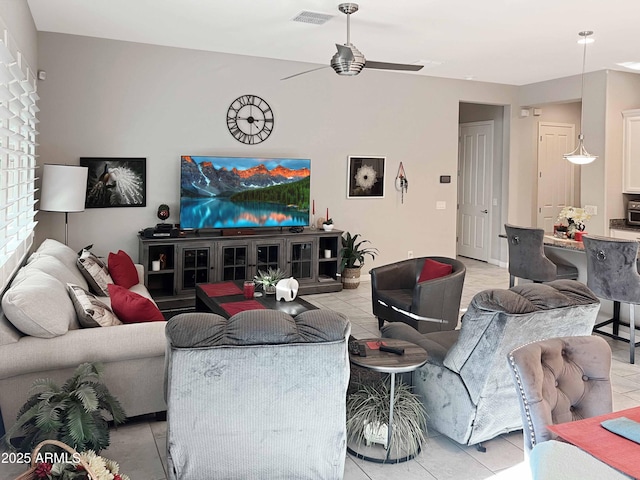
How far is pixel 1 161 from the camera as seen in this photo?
323 centimetres

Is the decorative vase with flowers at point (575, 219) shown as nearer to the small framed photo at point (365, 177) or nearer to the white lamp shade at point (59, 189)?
the small framed photo at point (365, 177)

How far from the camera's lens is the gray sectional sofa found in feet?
9.05

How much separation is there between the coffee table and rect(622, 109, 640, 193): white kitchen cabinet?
207 inches

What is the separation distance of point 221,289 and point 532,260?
119 inches

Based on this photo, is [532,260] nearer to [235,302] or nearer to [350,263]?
[350,263]

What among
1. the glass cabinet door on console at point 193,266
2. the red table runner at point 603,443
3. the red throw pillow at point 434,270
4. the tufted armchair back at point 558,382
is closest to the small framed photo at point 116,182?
the glass cabinet door on console at point 193,266

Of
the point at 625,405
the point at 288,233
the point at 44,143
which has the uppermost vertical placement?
the point at 44,143

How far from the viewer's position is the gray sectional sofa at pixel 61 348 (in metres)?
2.76

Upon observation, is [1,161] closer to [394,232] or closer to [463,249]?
[394,232]

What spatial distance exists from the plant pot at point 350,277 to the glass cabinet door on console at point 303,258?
0.50 meters

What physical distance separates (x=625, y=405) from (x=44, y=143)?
5.65 meters

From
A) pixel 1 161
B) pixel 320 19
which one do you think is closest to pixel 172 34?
pixel 320 19

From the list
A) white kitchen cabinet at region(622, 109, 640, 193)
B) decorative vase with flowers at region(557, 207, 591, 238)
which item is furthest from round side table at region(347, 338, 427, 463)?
white kitchen cabinet at region(622, 109, 640, 193)

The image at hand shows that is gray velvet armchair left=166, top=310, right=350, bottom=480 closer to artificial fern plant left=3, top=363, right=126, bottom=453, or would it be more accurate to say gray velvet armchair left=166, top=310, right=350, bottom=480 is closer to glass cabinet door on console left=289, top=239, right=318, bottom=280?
artificial fern plant left=3, top=363, right=126, bottom=453
